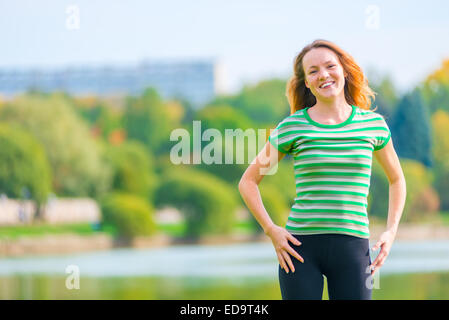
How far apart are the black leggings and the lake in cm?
1291

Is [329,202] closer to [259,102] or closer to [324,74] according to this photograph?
[324,74]

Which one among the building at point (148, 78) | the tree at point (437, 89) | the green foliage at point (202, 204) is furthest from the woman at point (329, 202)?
the building at point (148, 78)

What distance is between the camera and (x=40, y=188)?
35.3m

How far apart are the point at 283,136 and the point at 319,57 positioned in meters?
0.29

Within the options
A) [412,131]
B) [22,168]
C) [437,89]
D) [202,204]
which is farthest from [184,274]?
[437,89]

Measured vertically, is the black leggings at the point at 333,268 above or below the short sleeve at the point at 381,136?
below

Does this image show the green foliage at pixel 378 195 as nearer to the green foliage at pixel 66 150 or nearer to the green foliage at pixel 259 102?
the green foliage at pixel 66 150

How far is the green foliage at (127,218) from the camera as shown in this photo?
35.4 meters

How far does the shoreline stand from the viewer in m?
32.5

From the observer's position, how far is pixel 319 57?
278 cm

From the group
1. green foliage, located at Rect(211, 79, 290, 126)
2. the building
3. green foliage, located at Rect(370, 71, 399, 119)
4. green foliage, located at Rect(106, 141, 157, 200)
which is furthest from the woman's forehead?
the building

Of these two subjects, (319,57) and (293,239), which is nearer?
(293,239)

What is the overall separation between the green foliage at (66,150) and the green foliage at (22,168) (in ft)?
8.14
